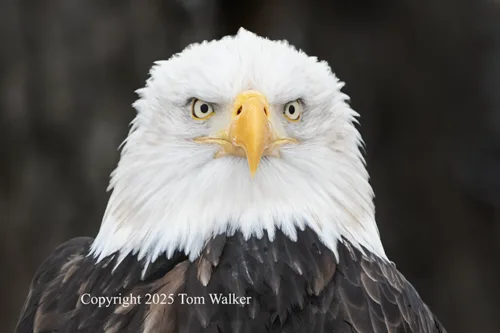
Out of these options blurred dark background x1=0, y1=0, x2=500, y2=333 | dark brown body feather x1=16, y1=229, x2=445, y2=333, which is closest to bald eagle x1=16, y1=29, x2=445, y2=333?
dark brown body feather x1=16, y1=229, x2=445, y2=333

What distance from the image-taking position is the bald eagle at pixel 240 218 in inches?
109

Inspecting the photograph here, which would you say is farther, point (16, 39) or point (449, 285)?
point (449, 285)

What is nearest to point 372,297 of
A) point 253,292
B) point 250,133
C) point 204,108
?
point 253,292

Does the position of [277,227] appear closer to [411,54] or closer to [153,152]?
[153,152]

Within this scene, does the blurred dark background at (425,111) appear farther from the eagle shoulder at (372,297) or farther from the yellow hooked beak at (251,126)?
the eagle shoulder at (372,297)

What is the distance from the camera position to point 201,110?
296cm

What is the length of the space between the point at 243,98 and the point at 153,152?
414mm

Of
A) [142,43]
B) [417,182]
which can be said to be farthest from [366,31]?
[142,43]

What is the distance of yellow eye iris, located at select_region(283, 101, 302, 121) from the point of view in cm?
296

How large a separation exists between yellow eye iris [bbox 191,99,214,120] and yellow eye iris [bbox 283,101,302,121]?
0.26 m

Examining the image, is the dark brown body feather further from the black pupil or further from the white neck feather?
the black pupil

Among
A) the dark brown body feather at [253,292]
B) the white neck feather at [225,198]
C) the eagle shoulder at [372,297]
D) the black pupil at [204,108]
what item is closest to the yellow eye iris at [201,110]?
the black pupil at [204,108]

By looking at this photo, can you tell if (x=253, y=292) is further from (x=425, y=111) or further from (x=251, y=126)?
(x=425, y=111)

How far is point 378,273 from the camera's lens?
295cm
